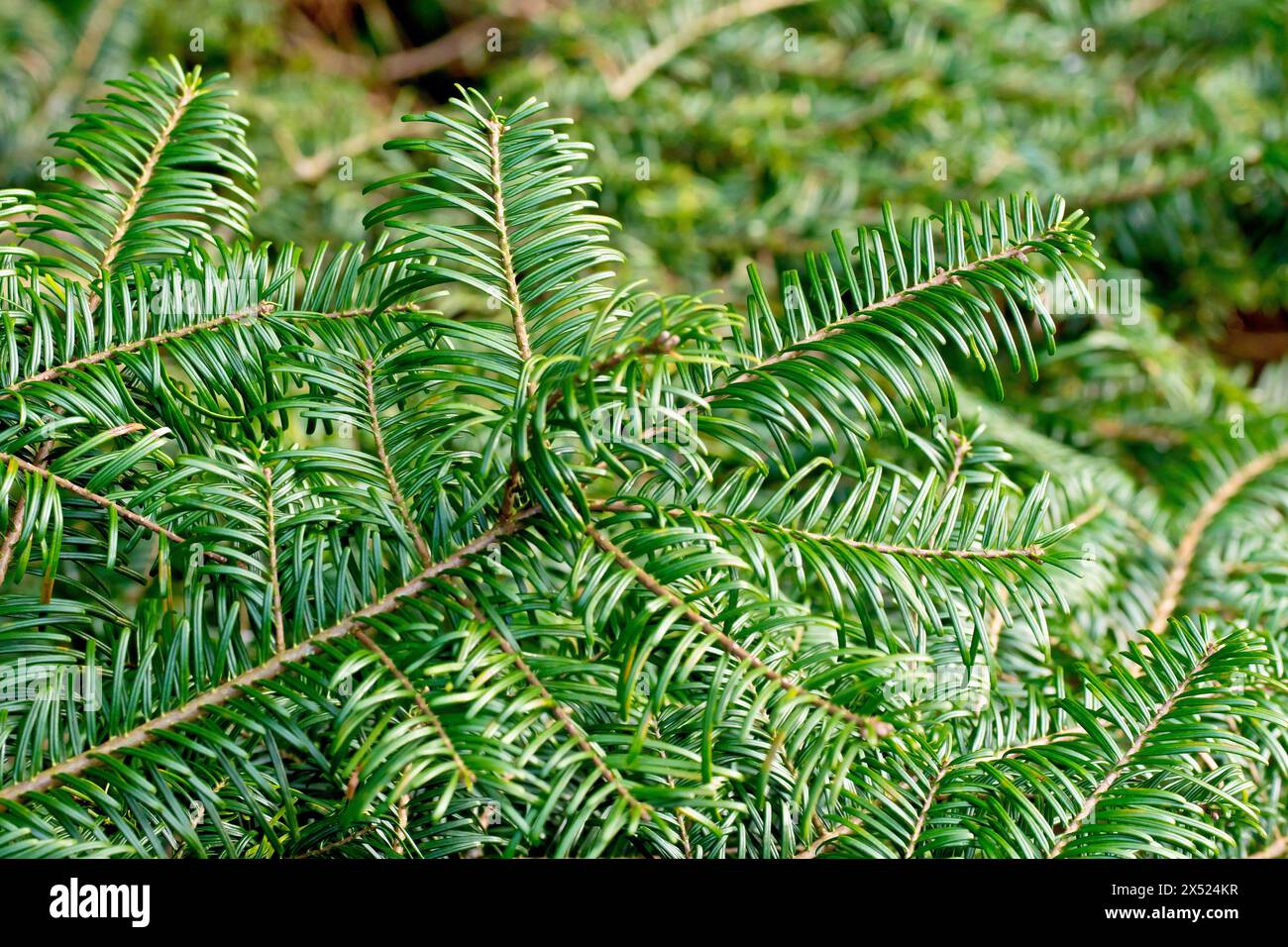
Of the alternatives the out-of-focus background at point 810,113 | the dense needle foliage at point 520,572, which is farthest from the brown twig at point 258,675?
the out-of-focus background at point 810,113

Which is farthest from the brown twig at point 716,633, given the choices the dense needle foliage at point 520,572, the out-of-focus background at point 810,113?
the out-of-focus background at point 810,113

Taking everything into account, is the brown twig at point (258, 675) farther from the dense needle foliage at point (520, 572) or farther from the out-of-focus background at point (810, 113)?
the out-of-focus background at point (810, 113)

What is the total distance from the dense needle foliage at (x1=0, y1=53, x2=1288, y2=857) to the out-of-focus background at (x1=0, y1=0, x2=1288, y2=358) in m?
0.49

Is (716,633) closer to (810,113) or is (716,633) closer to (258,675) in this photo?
(258,675)

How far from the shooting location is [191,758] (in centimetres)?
36

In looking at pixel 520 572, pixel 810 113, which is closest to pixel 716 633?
pixel 520 572

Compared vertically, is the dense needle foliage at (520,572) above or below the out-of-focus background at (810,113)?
below

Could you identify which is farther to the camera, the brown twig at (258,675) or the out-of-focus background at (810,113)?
the out-of-focus background at (810,113)

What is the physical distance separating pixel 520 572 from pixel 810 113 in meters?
0.92

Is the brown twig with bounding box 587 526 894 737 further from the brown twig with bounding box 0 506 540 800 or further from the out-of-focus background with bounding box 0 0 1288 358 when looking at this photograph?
the out-of-focus background with bounding box 0 0 1288 358

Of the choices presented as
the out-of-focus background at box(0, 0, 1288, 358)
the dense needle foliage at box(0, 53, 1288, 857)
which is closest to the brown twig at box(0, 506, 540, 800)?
the dense needle foliage at box(0, 53, 1288, 857)

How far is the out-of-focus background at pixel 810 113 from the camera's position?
990 mm

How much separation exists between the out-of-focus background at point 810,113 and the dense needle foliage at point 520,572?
49 centimetres
